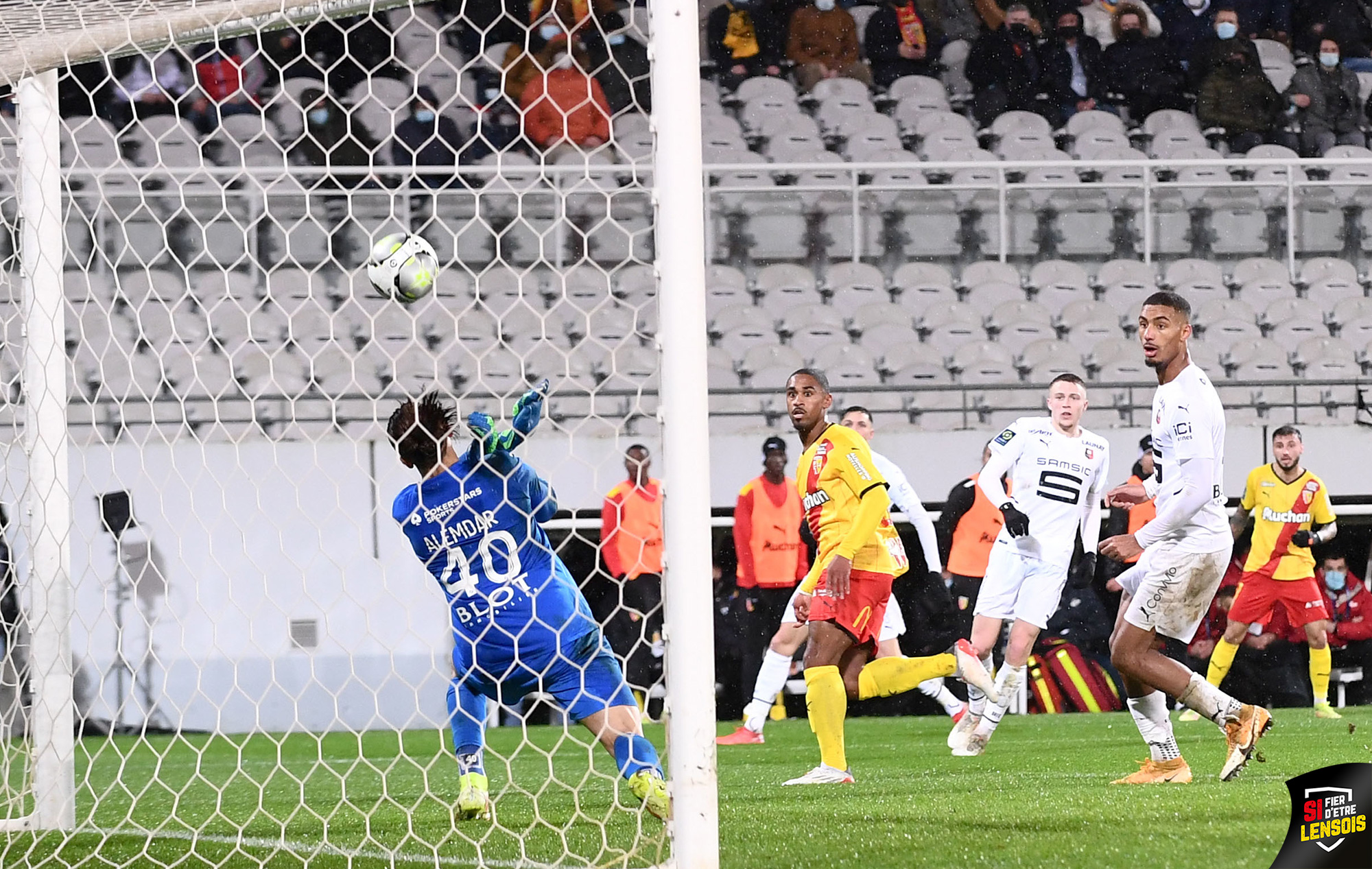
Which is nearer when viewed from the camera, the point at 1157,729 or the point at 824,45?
the point at 1157,729

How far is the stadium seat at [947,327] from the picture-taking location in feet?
35.2

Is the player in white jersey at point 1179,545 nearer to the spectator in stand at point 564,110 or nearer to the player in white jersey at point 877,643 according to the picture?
the player in white jersey at point 877,643

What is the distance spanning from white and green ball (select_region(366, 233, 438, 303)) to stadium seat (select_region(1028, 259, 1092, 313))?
7.40 metres

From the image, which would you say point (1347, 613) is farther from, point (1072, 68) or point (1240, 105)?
point (1072, 68)

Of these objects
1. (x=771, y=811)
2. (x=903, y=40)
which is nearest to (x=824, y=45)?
(x=903, y=40)

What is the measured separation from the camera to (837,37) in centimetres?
1242

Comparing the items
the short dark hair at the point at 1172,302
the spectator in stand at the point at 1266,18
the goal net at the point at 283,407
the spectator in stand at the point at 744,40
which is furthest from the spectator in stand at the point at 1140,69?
the short dark hair at the point at 1172,302

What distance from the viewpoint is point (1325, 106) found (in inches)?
479

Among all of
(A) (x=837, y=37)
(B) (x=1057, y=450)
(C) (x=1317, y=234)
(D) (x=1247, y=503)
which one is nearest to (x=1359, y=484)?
(D) (x=1247, y=503)

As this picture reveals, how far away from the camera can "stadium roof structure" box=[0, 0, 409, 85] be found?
3.77 metres

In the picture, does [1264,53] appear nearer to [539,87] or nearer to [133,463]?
[539,87]

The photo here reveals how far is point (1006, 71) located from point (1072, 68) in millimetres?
611

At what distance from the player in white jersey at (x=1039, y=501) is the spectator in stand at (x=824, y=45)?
5.84 m

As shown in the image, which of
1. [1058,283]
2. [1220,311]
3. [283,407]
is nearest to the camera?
[283,407]
